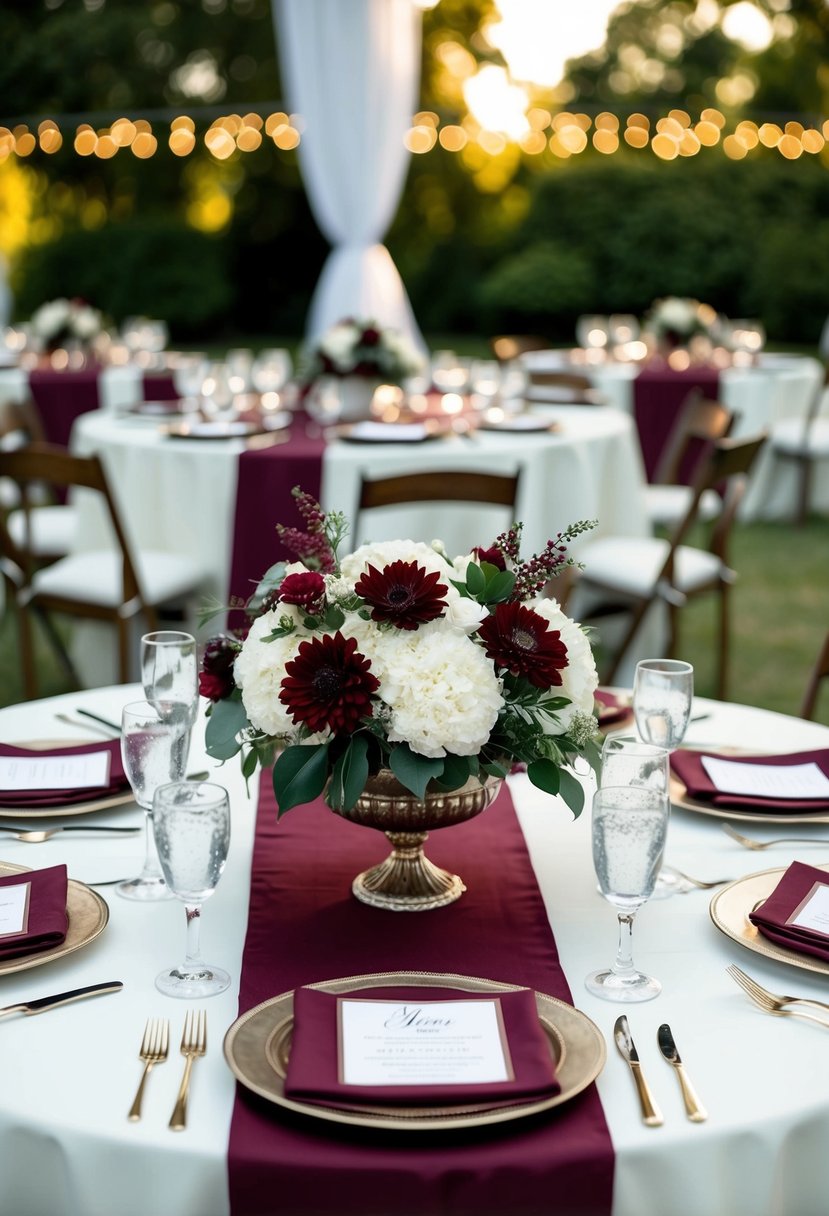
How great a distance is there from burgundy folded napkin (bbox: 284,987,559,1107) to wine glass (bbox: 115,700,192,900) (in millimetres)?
373

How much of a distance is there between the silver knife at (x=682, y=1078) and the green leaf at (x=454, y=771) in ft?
1.00

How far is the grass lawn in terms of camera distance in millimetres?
4914

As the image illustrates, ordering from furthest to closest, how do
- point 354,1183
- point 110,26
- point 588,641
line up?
point 110,26 → point 588,641 → point 354,1183

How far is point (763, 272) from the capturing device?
14766mm

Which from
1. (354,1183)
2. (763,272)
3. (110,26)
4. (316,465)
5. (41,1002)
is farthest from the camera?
(110,26)

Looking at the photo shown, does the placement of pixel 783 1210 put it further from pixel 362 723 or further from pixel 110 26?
pixel 110 26

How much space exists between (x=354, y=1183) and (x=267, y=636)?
22.6 inches

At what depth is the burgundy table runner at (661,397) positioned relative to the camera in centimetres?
681

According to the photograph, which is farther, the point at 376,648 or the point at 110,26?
the point at 110,26

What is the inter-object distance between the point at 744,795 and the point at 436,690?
633mm

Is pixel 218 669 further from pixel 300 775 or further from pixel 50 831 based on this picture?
pixel 50 831

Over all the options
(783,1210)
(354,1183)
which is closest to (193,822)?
(354,1183)

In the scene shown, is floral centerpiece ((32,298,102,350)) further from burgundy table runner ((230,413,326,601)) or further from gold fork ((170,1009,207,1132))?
gold fork ((170,1009,207,1132))

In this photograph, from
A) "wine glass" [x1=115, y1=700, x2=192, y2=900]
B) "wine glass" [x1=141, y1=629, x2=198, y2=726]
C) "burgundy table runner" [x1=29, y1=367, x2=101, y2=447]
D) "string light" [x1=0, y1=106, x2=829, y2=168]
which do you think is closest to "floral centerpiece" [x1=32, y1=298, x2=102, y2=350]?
"burgundy table runner" [x1=29, y1=367, x2=101, y2=447]
